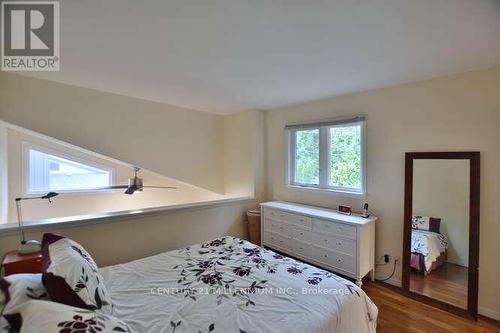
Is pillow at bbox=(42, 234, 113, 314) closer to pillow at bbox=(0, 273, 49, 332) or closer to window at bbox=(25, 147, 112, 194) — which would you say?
pillow at bbox=(0, 273, 49, 332)

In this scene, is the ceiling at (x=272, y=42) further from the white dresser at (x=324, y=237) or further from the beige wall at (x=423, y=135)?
the white dresser at (x=324, y=237)

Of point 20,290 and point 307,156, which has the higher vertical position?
point 307,156

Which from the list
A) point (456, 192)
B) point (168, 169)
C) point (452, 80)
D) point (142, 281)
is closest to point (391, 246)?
point (456, 192)

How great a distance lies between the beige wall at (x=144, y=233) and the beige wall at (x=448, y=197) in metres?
2.41

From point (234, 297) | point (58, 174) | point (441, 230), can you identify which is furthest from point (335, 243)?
point (58, 174)

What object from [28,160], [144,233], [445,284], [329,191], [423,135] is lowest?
[445,284]

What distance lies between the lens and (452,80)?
2.38 metres

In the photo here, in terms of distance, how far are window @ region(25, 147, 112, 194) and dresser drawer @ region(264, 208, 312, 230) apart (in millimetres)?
2977

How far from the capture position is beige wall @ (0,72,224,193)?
266cm

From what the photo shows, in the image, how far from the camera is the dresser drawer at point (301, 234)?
3.10 m

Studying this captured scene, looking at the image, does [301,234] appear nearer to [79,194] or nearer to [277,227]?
[277,227]

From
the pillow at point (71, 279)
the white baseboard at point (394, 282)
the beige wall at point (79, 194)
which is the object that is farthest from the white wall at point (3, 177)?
the white baseboard at point (394, 282)

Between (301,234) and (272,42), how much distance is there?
2.33m

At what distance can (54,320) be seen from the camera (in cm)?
92
